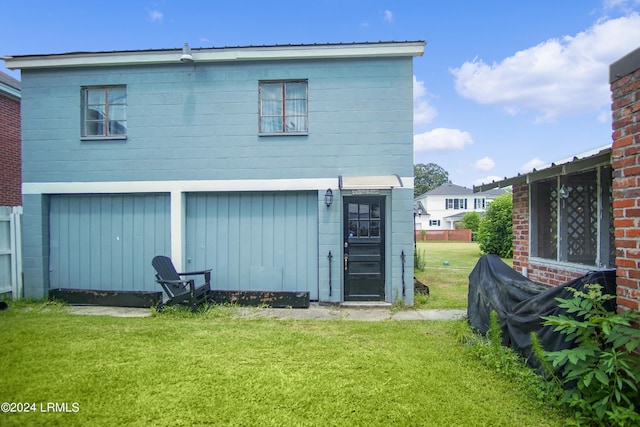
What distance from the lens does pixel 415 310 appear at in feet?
21.3

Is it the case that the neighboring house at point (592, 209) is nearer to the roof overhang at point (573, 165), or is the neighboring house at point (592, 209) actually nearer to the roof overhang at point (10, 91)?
the roof overhang at point (573, 165)

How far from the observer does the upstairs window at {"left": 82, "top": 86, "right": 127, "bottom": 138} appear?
24.0 feet

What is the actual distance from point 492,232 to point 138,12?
15673 mm

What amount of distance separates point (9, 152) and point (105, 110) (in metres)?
6.69

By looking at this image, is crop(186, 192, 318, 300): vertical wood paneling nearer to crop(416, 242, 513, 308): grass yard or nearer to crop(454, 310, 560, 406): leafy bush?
crop(416, 242, 513, 308): grass yard

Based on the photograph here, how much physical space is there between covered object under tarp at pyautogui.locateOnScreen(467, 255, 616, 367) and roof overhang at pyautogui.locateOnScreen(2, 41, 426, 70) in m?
4.36

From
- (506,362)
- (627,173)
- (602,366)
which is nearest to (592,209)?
(627,173)

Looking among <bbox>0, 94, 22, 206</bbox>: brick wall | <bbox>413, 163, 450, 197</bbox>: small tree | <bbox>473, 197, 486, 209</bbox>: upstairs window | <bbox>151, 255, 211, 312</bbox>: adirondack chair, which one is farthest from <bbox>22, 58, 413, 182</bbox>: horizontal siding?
<bbox>413, 163, 450, 197</bbox>: small tree

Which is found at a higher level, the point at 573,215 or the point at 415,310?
the point at 573,215

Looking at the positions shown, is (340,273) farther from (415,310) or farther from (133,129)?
(133,129)

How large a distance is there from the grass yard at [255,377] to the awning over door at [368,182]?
2487mm

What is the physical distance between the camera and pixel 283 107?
23.3 feet

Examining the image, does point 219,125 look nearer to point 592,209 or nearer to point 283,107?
point 283,107

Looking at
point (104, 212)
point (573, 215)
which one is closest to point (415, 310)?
point (573, 215)
